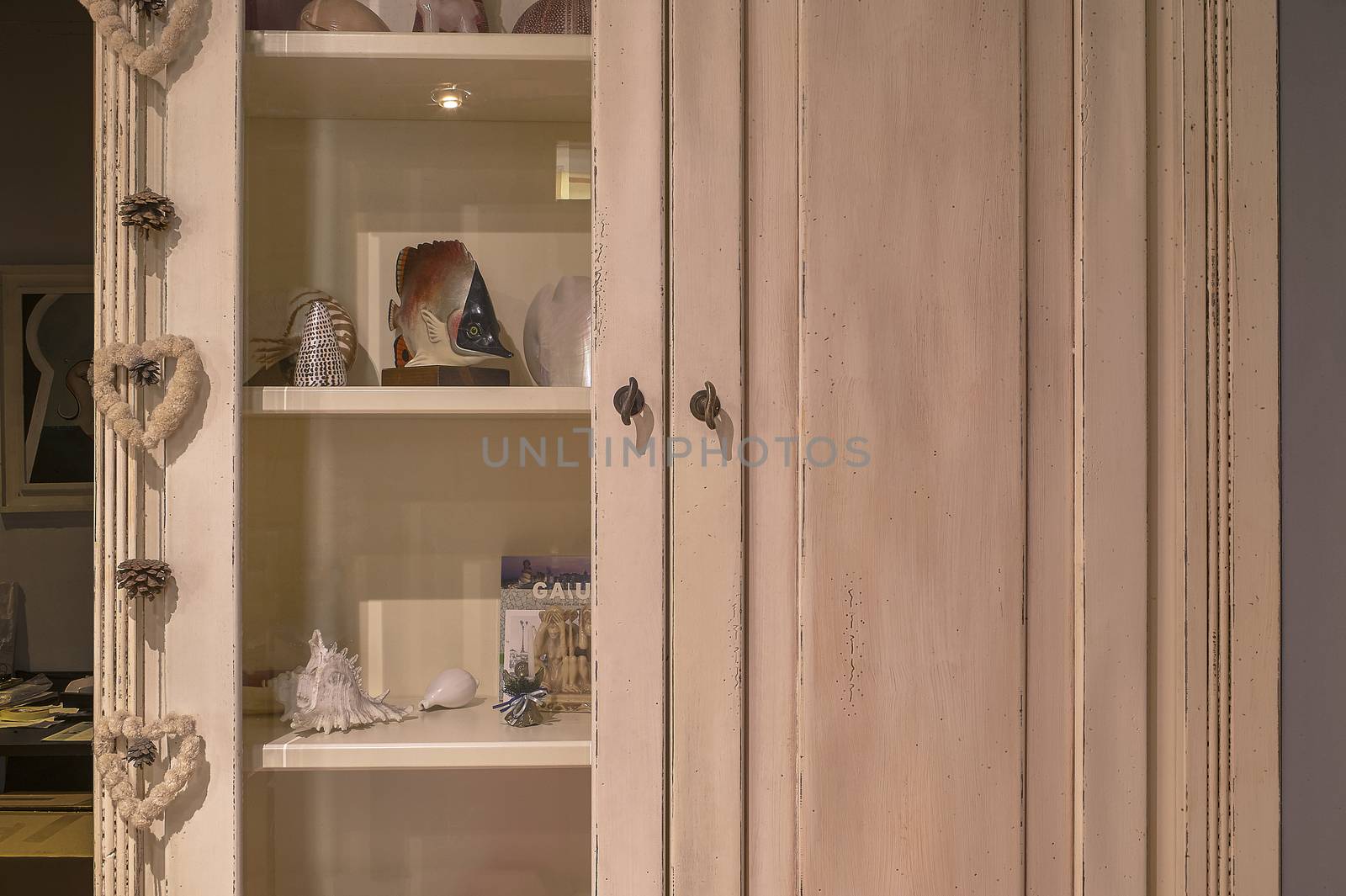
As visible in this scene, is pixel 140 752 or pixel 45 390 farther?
pixel 45 390

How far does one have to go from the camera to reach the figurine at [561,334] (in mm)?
990

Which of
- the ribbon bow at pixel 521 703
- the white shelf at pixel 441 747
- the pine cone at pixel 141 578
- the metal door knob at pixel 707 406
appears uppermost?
the metal door knob at pixel 707 406

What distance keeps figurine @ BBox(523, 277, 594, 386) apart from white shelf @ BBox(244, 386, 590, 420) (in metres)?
0.02

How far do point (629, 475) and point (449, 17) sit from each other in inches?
23.6

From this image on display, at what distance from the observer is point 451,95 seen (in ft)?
3.37

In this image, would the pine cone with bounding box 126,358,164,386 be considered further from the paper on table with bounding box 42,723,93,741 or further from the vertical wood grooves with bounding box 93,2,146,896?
the paper on table with bounding box 42,723,93,741

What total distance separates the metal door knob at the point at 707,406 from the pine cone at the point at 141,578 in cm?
61

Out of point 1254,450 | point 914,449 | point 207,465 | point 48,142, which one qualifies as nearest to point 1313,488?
point 1254,450

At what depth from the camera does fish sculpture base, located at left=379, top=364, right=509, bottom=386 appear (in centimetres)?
102

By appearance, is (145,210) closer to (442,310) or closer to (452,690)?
(442,310)

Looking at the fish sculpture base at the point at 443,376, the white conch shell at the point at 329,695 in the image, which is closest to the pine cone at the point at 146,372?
the fish sculpture base at the point at 443,376

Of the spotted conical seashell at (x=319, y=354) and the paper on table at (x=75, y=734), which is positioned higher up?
the spotted conical seashell at (x=319, y=354)

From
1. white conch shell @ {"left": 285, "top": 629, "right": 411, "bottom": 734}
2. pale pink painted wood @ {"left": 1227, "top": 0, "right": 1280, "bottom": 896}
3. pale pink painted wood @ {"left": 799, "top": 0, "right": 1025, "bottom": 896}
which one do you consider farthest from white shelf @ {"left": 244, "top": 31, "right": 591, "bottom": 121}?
pale pink painted wood @ {"left": 1227, "top": 0, "right": 1280, "bottom": 896}

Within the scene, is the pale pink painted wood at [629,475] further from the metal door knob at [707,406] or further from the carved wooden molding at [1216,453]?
the carved wooden molding at [1216,453]
